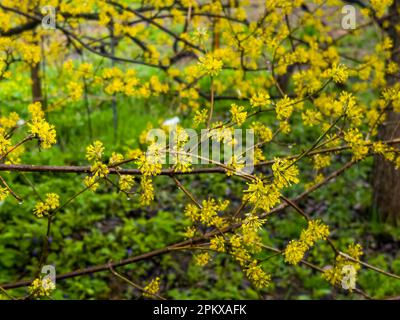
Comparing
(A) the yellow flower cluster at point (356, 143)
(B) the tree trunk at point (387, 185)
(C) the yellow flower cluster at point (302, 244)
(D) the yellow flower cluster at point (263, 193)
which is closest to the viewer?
(D) the yellow flower cluster at point (263, 193)

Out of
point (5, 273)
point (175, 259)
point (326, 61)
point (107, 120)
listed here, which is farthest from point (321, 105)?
point (107, 120)

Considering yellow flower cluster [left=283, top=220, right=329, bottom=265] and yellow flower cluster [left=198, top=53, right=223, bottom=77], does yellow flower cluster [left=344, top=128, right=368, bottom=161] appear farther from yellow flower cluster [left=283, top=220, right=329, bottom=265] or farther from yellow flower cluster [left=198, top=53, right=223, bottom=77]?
yellow flower cluster [left=198, top=53, right=223, bottom=77]

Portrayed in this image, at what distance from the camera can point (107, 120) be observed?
7.20m

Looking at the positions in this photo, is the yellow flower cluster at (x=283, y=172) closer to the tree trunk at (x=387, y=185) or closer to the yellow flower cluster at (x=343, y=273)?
the yellow flower cluster at (x=343, y=273)

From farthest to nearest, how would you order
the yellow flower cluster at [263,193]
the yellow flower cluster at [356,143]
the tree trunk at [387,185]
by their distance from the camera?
the tree trunk at [387,185]
the yellow flower cluster at [356,143]
the yellow flower cluster at [263,193]

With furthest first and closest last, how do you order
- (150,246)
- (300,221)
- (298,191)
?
(298,191), (300,221), (150,246)

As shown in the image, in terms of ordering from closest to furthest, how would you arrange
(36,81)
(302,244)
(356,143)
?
(302,244), (356,143), (36,81)

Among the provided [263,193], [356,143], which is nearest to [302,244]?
[263,193]

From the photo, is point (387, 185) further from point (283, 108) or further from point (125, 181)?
point (125, 181)

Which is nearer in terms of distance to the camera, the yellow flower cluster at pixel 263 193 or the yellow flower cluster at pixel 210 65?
the yellow flower cluster at pixel 263 193

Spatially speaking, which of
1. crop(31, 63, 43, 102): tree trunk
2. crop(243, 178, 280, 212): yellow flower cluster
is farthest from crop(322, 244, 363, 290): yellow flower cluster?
crop(31, 63, 43, 102): tree trunk

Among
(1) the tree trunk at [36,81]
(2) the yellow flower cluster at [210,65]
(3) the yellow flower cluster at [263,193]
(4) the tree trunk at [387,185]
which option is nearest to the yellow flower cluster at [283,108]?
(2) the yellow flower cluster at [210,65]
